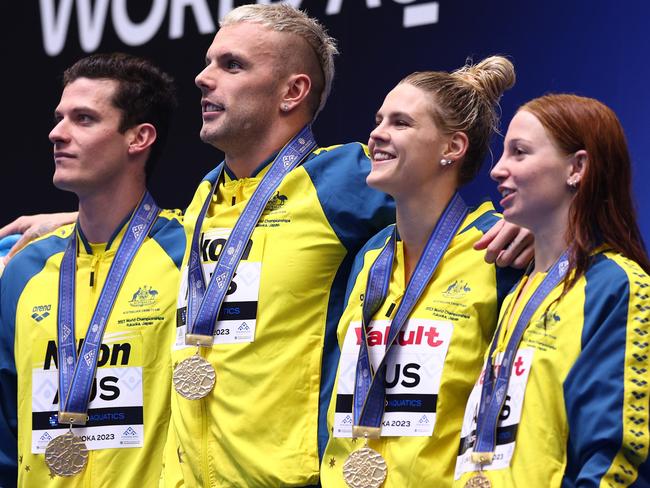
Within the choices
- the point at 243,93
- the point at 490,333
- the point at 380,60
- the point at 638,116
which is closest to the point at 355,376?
the point at 490,333

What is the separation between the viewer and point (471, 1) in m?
4.72

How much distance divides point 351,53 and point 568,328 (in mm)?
2176

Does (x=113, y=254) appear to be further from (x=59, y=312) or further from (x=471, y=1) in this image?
(x=471, y=1)

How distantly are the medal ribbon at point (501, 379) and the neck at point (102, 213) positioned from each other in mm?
1546

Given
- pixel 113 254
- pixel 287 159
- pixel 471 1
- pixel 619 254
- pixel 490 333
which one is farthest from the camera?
pixel 471 1

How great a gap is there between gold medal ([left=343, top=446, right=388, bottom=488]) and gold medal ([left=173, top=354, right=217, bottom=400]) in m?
0.53

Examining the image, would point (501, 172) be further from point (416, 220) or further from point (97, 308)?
point (97, 308)

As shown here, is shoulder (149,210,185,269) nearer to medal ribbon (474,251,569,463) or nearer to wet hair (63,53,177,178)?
wet hair (63,53,177,178)

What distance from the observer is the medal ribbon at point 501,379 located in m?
3.11

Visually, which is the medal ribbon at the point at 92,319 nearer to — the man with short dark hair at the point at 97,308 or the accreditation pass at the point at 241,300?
the man with short dark hair at the point at 97,308

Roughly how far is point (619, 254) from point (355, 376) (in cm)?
75

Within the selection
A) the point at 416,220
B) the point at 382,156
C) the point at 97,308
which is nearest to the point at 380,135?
the point at 382,156

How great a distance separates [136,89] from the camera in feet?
14.6

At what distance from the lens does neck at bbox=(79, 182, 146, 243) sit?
4.29 metres
